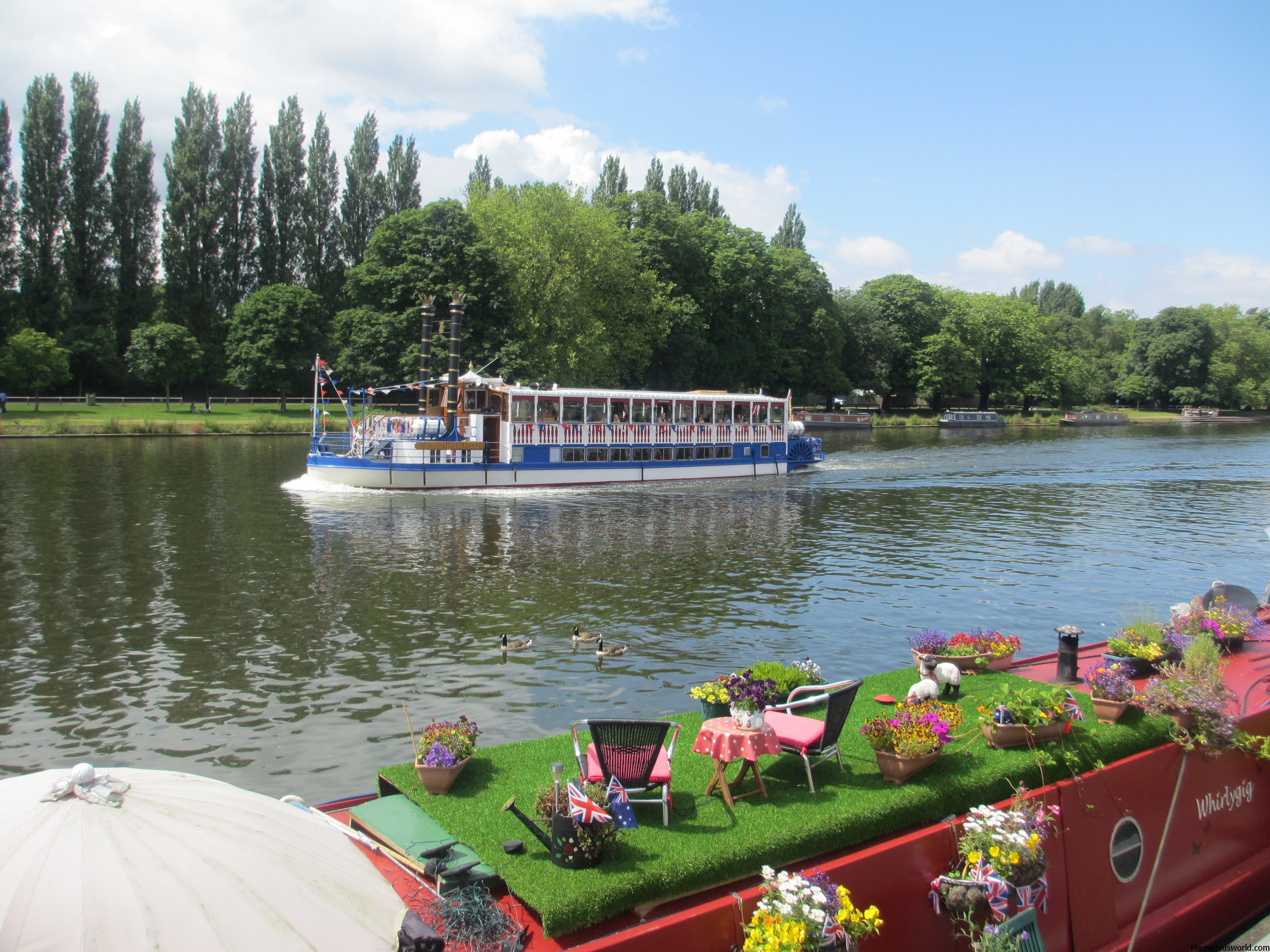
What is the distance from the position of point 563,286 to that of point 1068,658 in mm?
55153

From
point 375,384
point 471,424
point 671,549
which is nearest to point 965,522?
point 671,549

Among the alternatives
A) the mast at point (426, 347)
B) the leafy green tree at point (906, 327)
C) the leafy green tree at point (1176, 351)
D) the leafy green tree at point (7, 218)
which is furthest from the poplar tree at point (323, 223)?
the leafy green tree at point (1176, 351)

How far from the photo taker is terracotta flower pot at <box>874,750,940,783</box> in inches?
304

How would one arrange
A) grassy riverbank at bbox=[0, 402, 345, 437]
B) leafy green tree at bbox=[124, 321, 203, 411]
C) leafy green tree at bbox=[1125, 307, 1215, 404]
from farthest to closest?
leafy green tree at bbox=[1125, 307, 1215, 404], leafy green tree at bbox=[124, 321, 203, 411], grassy riverbank at bbox=[0, 402, 345, 437]

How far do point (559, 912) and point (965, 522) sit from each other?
3052cm

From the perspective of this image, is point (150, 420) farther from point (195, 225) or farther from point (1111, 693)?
point (1111, 693)

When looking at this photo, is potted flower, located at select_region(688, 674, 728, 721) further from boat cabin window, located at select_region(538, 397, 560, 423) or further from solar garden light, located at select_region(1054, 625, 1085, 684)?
boat cabin window, located at select_region(538, 397, 560, 423)

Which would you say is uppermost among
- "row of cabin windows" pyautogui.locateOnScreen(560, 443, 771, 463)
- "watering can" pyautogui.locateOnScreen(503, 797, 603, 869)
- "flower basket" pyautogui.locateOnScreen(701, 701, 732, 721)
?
"row of cabin windows" pyautogui.locateOnScreen(560, 443, 771, 463)

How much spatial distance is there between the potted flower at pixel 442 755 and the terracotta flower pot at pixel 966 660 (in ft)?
20.7

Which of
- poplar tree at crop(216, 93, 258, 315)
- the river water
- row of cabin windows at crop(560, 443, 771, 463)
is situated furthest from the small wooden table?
poplar tree at crop(216, 93, 258, 315)

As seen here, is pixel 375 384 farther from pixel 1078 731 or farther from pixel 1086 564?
pixel 1078 731

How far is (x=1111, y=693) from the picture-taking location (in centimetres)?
930

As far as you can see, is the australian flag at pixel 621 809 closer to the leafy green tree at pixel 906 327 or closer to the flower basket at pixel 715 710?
the flower basket at pixel 715 710

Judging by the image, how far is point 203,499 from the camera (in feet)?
108
